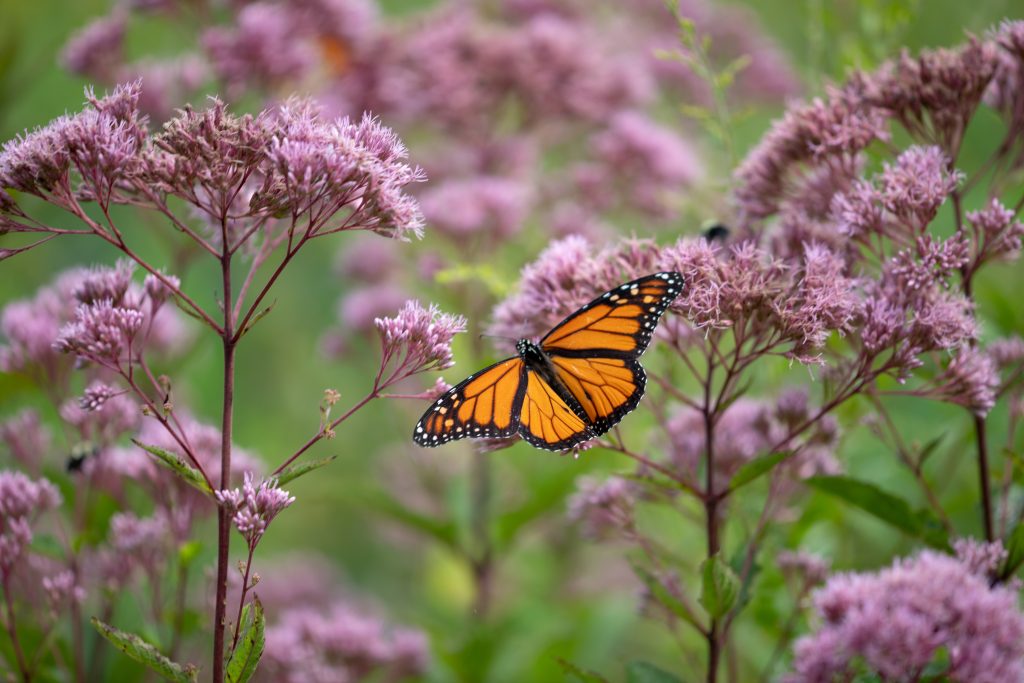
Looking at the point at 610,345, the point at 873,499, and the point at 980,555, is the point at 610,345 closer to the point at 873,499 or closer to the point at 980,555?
the point at 873,499

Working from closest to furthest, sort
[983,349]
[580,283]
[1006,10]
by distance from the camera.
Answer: [580,283] → [983,349] → [1006,10]

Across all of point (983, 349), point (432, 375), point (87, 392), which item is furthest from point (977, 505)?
point (432, 375)

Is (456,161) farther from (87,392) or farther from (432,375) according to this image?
(87,392)

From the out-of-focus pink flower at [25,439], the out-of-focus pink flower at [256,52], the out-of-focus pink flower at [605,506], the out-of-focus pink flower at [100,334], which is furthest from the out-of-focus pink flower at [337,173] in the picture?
the out-of-focus pink flower at [256,52]

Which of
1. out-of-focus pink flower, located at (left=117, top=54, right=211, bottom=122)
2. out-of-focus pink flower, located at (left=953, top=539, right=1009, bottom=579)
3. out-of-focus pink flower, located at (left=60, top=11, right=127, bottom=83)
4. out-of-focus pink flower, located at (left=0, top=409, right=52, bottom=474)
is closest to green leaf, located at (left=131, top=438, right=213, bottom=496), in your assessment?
out-of-focus pink flower, located at (left=0, top=409, right=52, bottom=474)

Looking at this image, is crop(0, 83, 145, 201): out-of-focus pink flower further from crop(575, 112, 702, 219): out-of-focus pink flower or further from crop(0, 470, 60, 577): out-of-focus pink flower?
crop(575, 112, 702, 219): out-of-focus pink flower

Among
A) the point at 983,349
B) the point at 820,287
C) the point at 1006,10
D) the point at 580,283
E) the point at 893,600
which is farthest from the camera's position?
the point at 1006,10
